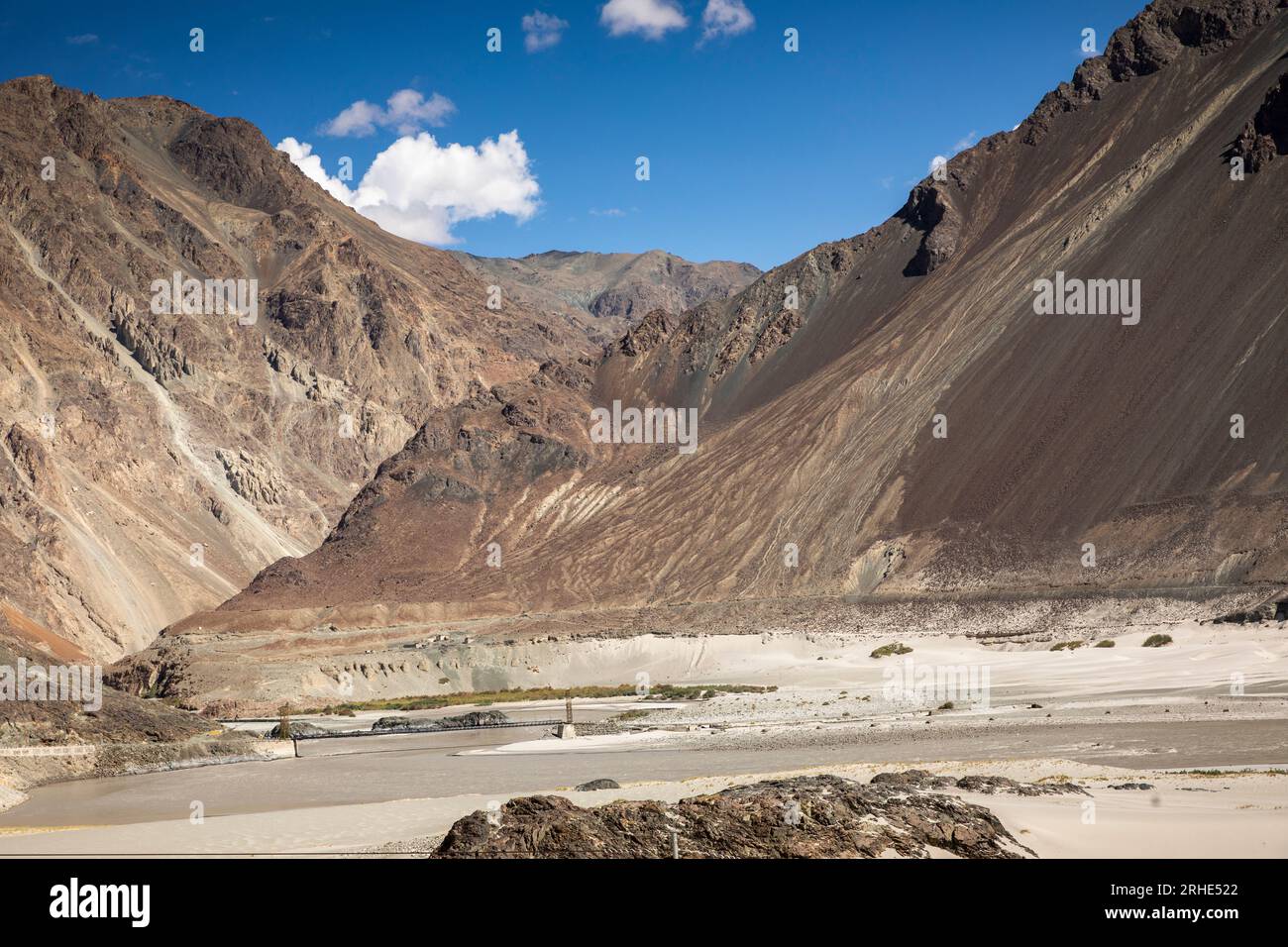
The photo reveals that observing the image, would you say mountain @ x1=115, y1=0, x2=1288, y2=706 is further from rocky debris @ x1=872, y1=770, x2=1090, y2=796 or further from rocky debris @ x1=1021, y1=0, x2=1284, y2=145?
rocky debris @ x1=872, y1=770, x2=1090, y2=796

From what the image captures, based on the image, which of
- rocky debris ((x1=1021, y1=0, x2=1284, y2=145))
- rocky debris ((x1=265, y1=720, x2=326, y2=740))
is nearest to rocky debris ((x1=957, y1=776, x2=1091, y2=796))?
rocky debris ((x1=265, y1=720, x2=326, y2=740))

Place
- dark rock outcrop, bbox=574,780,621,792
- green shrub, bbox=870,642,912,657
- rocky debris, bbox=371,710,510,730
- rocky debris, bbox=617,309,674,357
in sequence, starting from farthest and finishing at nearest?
rocky debris, bbox=617,309,674,357, green shrub, bbox=870,642,912,657, rocky debris, bbox=371,710,510,730, dark rock outcrop, bbox=574,780,621,792

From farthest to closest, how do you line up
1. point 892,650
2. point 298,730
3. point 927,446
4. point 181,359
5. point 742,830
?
point 181,359
point 927,446
point 892,650
point 298,730
point 742,830

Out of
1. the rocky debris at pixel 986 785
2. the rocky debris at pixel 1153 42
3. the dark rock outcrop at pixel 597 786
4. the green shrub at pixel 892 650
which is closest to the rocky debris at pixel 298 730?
the dark rock outcrop at pixel 597 786

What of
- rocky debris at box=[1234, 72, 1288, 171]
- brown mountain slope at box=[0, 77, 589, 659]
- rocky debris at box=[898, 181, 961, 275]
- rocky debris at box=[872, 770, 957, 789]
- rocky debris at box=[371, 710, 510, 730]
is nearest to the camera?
rocky debris at box=[872, 770, 957, 789]

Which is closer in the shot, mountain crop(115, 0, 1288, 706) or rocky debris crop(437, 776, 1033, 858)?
rocky debris crop(437, 776, 1033, 858)

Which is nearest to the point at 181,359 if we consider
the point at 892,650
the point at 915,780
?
the point at 892,650

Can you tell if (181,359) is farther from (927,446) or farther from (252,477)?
(927,446)
